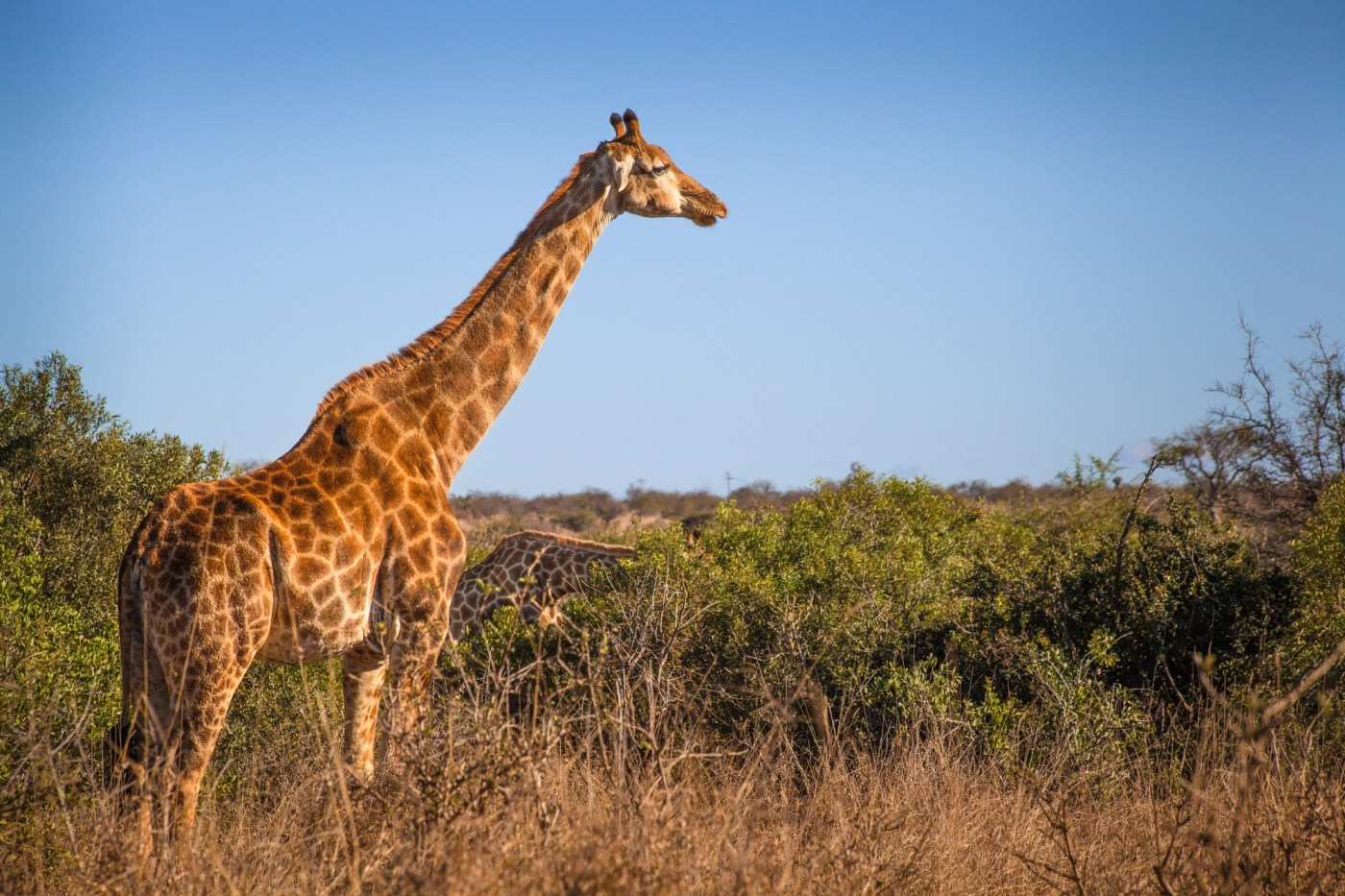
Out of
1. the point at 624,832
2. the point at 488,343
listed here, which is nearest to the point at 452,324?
the point at 488,343

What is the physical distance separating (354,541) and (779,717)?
7.63 ft

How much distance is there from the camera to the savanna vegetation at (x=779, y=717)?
11.5ft

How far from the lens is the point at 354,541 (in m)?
4.91

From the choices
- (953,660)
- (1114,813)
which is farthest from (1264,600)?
(1114,813)

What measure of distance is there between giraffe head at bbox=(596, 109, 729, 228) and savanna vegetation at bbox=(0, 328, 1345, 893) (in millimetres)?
1973

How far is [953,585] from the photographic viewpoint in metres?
7.98

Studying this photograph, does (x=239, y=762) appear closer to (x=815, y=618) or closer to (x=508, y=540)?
(x=815, y=618)

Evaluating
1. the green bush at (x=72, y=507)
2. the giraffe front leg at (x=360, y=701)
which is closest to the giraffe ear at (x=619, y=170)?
the giraffe front leg at (x=360, y=701)

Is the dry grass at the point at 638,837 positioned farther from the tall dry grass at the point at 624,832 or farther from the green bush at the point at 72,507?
the green bush at the point at 72,507

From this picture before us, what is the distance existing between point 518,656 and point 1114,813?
401cm

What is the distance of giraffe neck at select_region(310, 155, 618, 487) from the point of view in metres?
5.52

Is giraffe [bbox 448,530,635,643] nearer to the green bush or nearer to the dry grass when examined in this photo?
the green bush

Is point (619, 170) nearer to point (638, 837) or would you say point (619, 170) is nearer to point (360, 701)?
point (360, 701)

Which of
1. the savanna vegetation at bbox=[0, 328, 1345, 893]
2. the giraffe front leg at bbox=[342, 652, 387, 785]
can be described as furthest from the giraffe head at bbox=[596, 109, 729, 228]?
the giraffe front leg at bbox=[342, 652, 387, 785]
